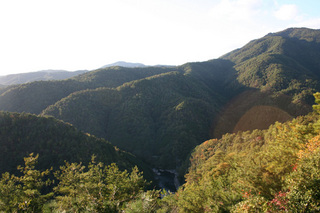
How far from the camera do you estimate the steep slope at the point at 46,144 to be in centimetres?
8781

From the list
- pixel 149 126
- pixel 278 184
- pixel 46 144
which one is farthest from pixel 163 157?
pixel 278 184

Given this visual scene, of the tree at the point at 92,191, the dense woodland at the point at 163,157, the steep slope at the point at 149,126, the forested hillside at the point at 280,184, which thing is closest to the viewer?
the forested hillside at the point at 280,184

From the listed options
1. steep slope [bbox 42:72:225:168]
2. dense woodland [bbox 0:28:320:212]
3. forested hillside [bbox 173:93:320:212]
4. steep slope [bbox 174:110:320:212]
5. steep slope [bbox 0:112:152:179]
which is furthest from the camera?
steep slope [bbox 42:72:225:168]

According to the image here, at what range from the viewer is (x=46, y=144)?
96.1 metres

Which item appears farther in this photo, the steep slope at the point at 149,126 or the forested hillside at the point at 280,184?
the steep slope at the point at 149,126

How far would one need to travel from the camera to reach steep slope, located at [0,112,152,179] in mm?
87812

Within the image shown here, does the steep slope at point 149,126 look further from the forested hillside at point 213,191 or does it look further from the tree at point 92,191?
the tree at point 92,191

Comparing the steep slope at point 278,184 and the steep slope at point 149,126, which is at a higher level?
the steep slope at point 278,184

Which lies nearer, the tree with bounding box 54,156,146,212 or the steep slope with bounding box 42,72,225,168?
the tree with bounding box 54,156,146,212

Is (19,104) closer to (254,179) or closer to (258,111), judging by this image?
(254,179)

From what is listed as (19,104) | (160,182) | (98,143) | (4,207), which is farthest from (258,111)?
(19,104)

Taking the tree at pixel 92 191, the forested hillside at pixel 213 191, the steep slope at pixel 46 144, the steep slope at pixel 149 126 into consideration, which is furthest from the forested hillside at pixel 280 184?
the steep slope at pixel 149 126

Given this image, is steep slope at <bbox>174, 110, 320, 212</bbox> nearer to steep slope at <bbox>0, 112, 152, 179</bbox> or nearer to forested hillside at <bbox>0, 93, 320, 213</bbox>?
forested hillside at <bbox>0, 93, 320, 213</bbox>

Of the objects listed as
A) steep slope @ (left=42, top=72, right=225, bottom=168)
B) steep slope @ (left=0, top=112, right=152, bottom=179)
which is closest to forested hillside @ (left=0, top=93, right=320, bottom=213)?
steep slope @ (left=0, top=112, right=152, bottom=179)
